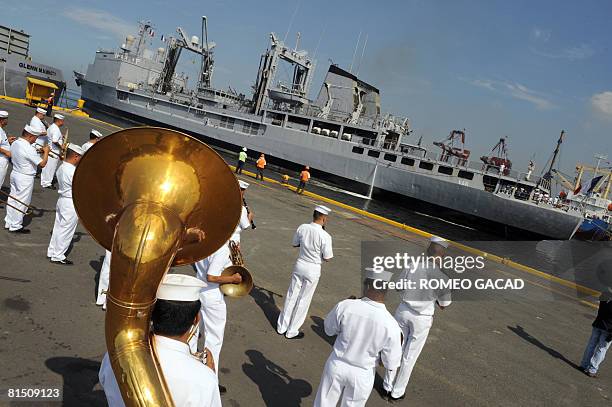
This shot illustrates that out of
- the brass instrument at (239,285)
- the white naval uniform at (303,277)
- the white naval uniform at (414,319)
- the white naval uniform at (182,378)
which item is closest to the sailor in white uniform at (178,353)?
the white naval uniform at (182,378)

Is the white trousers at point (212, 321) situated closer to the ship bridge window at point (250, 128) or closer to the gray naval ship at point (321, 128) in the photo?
the gray naval ship at point (321, 128)

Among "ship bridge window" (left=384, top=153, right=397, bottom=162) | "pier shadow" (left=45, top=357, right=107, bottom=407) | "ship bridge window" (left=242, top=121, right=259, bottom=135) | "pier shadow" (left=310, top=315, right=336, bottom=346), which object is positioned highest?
"ship bridge window" (left=384, top=153, right=397, bottom=162)

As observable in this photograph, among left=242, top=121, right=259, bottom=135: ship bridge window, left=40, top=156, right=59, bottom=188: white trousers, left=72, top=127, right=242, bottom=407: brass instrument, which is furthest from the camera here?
left=242, top=121, right=259, bottom=135: ship bridge window

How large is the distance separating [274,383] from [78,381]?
1.87 metres

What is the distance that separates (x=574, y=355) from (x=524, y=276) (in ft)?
20.1

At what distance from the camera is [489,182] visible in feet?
95.1

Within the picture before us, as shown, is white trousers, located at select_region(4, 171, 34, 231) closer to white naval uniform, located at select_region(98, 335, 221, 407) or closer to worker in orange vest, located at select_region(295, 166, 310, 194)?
white naval uniform, located at select_region(98, 335, 221, 407)

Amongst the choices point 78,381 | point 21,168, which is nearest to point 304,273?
point 78,381

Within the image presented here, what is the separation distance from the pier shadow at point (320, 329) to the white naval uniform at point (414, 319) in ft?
3.81

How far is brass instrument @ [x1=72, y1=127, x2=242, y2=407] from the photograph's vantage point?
146cm

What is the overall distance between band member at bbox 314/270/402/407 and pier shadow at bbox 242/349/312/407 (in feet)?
2.57

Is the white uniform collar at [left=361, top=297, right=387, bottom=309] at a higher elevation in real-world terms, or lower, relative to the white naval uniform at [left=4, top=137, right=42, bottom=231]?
higher

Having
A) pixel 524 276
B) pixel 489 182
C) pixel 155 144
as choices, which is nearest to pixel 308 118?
pixel 489 182

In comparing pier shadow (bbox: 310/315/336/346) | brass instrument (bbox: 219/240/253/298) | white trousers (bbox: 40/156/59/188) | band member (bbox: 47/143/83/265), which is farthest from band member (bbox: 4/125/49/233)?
pier shadow (bbox: 310/315/336/346)
